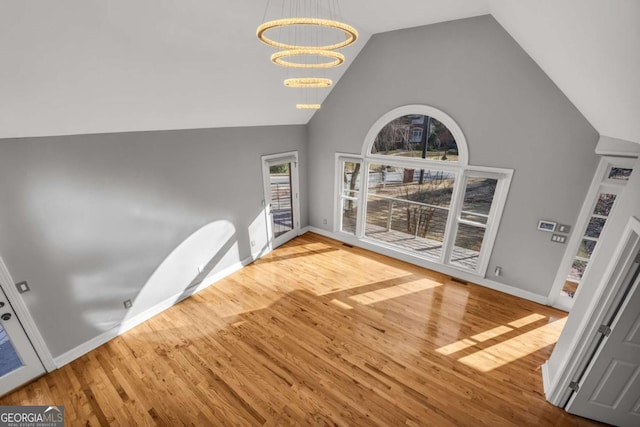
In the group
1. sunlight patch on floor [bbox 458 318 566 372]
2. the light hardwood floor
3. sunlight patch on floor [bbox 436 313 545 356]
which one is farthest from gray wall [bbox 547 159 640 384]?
sunlight patch on floor [bbox 436 313 545 356]

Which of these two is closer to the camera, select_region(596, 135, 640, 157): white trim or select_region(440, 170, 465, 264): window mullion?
select_region(596, 135, 640, 157): white trim

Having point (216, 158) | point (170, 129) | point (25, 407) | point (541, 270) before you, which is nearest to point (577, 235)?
point (541, 270)

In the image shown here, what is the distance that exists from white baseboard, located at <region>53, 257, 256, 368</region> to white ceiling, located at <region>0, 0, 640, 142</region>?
256 centimetres

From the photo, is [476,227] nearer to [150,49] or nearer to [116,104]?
[150,49]

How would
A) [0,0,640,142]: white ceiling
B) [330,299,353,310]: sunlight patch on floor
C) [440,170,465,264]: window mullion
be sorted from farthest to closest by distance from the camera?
[440,170,465,264]: window mullion, [330,299,353,310]: sunlight patch on floor, [0,0,640,142]: white ceiling

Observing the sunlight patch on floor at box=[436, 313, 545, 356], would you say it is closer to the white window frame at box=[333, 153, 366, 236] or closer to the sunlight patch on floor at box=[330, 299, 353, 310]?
the sunlight patch on floor at box=[330, 299, 353, 310]

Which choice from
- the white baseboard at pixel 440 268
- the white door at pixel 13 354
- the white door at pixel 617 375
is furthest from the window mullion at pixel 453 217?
the white door at pixel 13 354

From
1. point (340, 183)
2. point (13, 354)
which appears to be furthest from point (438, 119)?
point (13, 354)

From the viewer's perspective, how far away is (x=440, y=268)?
4906 mm

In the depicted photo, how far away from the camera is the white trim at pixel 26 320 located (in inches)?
101

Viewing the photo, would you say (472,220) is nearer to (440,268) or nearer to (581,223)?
(440,268)

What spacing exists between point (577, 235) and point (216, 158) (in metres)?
5.57

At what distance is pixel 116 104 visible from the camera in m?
2.61

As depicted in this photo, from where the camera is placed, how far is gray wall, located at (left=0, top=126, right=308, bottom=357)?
8.51ft
